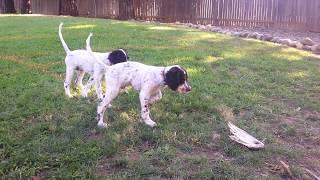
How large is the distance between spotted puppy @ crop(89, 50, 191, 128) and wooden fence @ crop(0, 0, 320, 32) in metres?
15.4

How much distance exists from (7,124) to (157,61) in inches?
176

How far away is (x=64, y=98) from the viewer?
7.49 m

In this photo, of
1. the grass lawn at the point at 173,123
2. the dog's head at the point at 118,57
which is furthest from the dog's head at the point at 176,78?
the dog's head at the point at 118,57

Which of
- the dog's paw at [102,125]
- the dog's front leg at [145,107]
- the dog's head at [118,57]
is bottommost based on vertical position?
the dog's paw at [102,125]

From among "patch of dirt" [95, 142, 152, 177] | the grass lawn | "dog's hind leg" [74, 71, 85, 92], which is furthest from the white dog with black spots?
"dog's hind leg" [74, 71, 85, 92]

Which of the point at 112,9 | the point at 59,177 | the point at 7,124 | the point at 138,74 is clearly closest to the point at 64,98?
the point at 7,124

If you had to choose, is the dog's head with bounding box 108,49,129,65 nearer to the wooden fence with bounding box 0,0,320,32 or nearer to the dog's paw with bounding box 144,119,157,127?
the dog's paw with bounding box 144,119,157,127

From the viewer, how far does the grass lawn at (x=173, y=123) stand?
5.30 metres

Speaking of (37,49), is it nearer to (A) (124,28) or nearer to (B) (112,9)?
(A) (124,28)

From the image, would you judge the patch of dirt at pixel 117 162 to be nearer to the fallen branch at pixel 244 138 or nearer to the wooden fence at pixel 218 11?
the fallen branch at pixel 244 138

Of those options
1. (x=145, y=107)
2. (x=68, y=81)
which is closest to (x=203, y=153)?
(x=145, y=107)

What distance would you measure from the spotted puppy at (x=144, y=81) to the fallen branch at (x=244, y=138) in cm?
87

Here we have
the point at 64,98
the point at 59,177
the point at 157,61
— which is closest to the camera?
the point at 59,177

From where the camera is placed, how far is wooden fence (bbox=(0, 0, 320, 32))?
2056 centimetres
